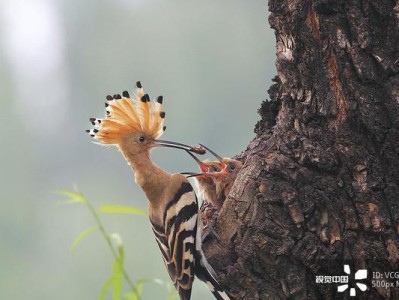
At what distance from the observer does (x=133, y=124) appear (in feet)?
8.75

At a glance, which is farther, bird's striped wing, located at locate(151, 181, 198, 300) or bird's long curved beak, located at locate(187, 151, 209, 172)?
bird's long curved beak, located at locate(187, 151, 209, 172)

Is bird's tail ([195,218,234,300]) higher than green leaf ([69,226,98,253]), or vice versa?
green leaf ([69,226,98,253])

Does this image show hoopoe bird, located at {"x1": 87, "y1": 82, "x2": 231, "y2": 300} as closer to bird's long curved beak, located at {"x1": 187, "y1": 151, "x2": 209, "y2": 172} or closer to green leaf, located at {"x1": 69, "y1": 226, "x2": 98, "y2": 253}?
bird's long curved beak, located at {"x1": 187, "y1": 151, "x2": 209, "y2": 172}

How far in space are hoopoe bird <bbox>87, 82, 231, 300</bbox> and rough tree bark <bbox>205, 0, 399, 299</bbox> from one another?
0.55 feet

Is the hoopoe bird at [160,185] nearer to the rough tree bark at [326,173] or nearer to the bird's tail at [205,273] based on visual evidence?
the bird's tail at [205,273]

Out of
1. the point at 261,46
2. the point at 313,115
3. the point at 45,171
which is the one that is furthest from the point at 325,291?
the point at 261,46

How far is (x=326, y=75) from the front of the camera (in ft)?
6.97

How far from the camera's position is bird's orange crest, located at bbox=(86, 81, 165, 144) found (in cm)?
258

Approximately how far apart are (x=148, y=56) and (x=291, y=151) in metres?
15.2

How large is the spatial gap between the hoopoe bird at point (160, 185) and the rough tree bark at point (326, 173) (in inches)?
6.6

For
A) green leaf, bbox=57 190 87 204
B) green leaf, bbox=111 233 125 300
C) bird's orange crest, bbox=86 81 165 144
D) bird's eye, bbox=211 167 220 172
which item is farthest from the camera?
bird's eye, bbox=211 167 220 172

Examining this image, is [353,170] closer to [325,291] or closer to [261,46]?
[325,291]

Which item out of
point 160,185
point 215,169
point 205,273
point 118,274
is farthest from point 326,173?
point 215,169

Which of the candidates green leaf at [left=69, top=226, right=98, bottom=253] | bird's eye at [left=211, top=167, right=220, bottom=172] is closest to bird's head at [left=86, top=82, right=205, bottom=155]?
bird's eye at [left=211, top=167, right=220, bottom=172]
